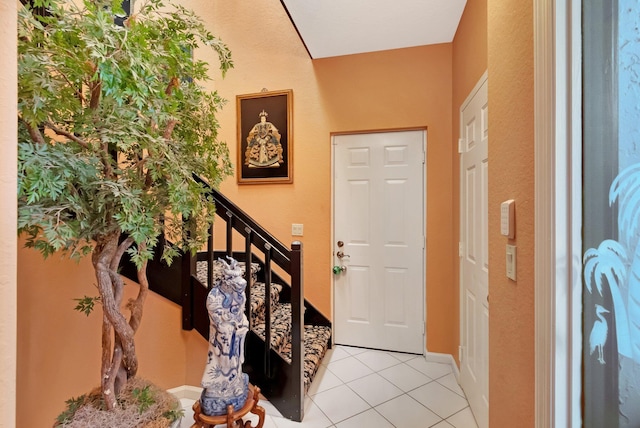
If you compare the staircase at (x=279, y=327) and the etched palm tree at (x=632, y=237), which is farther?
the staircase at (x=279, y=327)

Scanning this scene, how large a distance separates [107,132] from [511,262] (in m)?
1.43

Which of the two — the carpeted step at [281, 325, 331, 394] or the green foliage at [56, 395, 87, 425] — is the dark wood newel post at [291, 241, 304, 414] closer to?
Answer: the carpeted step at [281, 325, 331, 394]

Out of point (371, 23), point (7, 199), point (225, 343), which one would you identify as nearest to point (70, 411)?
point (225, 343)

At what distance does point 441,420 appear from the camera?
1.86 metres

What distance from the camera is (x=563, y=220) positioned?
0.73 m

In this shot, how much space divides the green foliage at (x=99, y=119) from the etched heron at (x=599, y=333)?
1322 millimetres

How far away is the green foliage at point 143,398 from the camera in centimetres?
116

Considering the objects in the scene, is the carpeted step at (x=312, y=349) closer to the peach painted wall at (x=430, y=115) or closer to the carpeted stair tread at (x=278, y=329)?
the carpeted stair tread at (x=278, y=329)

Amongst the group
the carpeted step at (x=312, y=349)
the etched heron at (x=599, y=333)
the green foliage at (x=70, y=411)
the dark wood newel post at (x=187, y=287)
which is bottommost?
the carpeted step at (x=312, y=349)

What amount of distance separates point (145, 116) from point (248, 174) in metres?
2.11

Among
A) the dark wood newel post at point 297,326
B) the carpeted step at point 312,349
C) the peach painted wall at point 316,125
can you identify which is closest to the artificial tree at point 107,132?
the dark wood newel post at point 297,326

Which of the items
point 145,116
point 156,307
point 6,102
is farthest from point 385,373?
point 6,102

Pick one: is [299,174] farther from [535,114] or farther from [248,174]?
[535,114]

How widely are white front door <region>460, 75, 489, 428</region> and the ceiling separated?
0.76 m
